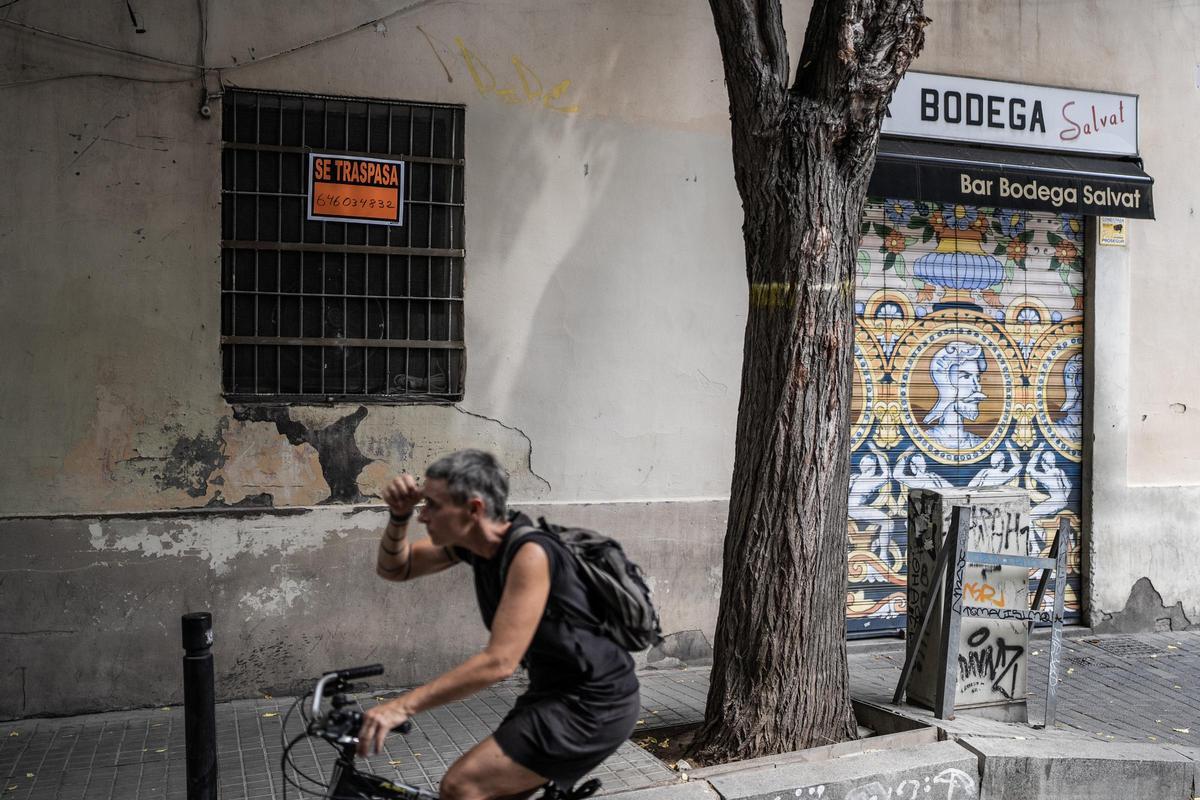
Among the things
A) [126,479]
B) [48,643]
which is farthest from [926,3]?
[48,643]

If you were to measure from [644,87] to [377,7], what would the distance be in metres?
1.76

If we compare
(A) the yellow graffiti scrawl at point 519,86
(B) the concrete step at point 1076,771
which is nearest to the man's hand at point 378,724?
(B) the concrete step at point 1076,771

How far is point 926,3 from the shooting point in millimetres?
7930

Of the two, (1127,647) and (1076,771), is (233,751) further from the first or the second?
(1127,647)

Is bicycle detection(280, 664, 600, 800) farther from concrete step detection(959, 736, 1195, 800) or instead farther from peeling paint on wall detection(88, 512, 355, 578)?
peeling paint on wall detection(88, 512, 355, 578)

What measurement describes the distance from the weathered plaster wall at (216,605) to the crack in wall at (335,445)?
0.13m

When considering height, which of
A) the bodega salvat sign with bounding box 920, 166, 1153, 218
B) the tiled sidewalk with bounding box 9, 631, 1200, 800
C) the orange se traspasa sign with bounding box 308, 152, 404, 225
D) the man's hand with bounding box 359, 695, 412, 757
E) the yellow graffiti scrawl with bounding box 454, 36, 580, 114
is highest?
the yellow graffiti scrawl with bounding box 454, 36, 580, 114

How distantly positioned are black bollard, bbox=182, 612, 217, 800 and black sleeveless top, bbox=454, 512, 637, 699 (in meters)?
1.58

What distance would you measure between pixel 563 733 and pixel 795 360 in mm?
2510

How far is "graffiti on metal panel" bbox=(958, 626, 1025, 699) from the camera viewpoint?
580 cm

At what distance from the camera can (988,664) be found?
230 inches

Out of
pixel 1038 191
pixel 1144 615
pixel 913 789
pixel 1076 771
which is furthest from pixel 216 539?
pixel 1144 615

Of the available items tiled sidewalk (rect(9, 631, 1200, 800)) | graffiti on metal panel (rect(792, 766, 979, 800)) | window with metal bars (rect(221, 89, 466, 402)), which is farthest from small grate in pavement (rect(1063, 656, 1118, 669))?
window with metal bars (rect(221, 89, 466, 402))

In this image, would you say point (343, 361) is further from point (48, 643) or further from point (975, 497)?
point (975, 497)
